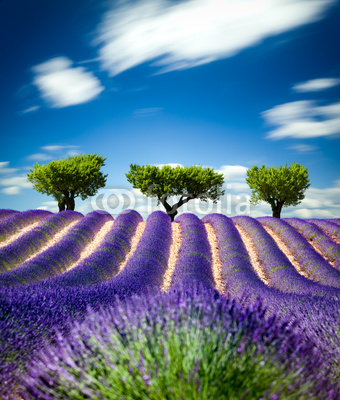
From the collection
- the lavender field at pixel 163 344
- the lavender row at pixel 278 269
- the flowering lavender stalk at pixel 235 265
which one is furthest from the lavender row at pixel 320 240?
the lavender field at pixel 163 344

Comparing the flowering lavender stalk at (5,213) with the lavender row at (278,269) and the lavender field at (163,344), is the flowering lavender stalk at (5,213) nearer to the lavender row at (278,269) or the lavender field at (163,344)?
the lavender field at (163,344)

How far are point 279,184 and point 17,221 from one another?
702 inches

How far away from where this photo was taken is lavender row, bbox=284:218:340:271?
44.0 feet

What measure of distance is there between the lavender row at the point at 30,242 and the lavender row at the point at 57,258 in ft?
2.76

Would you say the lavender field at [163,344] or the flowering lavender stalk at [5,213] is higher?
the flowering lavender stalk at [5,213]

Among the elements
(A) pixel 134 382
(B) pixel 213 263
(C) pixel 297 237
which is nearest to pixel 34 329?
(A) pixel 134 382

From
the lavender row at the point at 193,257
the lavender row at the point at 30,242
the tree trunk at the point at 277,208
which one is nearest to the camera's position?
the lavender row at the point at 193,257

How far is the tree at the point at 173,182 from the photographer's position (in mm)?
25380

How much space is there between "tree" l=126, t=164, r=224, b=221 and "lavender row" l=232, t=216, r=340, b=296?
874cm

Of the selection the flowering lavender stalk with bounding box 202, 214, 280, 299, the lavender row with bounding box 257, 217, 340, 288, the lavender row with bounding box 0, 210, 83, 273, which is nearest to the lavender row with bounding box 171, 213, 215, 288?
the flowering lavender stalk with bounding box 202, 214, 280, 299

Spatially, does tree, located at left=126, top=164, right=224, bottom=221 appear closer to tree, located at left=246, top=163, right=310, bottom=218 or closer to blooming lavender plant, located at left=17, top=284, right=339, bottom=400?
tree, located at left=246, top=163, right=310, bottom=218

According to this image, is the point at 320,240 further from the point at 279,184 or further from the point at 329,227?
the point at 279,184

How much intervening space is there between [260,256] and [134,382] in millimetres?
11176

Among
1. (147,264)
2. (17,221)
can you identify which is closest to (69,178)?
(17,221)
